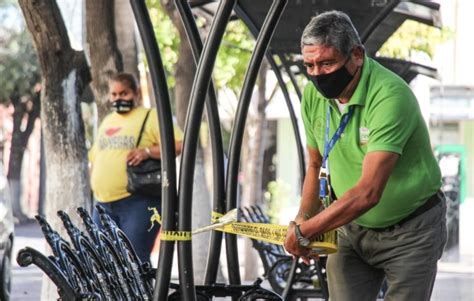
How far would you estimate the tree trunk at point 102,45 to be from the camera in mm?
11438

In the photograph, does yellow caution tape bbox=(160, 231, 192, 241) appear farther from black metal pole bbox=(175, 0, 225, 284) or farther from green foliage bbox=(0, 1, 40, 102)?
green foliage bbox=(0, 1, 40, 102)

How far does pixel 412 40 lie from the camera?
1855cm

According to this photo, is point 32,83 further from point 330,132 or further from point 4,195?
point 330,132

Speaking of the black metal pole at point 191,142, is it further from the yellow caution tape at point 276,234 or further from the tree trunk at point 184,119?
the tree trunk at point 184,119

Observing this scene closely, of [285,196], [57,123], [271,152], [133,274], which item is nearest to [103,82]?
[57,123]

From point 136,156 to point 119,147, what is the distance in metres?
0.20

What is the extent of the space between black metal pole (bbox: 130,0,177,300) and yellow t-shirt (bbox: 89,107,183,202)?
11.6 feet

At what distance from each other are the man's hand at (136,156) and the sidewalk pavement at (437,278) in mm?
2727

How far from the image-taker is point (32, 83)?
78.5ft

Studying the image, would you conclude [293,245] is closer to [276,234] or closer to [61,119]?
[276,234]

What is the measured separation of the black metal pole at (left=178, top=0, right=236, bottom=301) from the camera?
525cm

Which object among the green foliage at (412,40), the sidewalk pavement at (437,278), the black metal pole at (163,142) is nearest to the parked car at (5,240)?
Result: the sidewalk pavement at (437,278)

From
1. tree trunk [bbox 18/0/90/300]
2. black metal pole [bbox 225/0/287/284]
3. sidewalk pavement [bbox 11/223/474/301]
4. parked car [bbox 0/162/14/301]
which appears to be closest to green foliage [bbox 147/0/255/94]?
sidewalk pavement [bbox 11/223/474/301]

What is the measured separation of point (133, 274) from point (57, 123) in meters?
4.56
